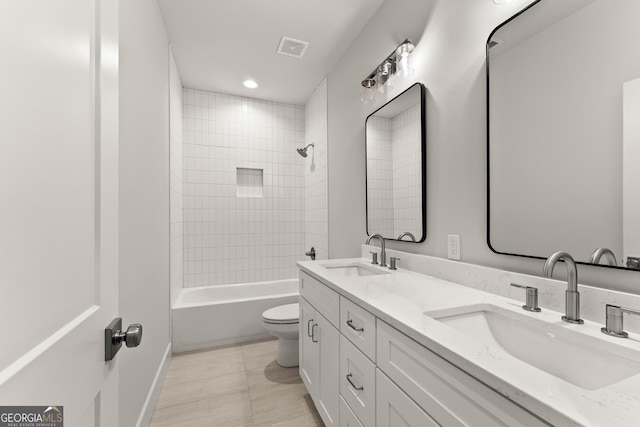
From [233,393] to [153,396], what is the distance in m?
0.49

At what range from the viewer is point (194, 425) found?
5.38ft

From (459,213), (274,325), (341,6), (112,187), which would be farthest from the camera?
(274,325)

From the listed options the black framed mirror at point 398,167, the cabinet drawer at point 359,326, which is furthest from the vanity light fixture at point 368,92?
the cabinet drawer at point 359,326

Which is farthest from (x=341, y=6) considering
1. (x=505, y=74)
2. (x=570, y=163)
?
(x=570, y=163)

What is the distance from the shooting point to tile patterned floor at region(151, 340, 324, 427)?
1680mm

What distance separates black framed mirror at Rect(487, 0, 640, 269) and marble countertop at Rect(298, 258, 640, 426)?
242 millimetres

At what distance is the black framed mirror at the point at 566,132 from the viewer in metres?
0.80

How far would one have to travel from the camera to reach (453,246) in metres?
1.36

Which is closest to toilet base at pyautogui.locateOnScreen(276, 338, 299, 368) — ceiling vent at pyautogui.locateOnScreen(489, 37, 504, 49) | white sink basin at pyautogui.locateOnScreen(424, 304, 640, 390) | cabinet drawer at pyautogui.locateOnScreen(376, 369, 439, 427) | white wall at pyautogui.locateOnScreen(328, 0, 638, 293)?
white wall at pyautogui.locateOnScreen(328, 0, 638, 293)

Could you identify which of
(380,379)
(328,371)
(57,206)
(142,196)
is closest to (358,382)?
(380,379)

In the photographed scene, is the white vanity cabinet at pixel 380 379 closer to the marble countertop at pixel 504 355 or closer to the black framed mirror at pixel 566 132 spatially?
the marble countertop at pixel 504 355

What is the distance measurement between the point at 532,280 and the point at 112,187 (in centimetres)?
134

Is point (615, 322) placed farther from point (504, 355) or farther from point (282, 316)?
point (282, 316)

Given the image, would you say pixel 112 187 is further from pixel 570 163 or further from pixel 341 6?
pixel 341 6
